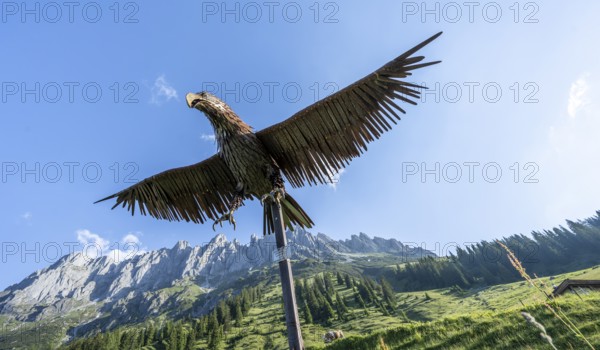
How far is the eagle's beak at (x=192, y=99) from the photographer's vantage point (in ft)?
13.3

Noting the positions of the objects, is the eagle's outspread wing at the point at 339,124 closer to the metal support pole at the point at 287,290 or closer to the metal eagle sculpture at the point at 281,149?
the metal eagle sculpture at the point at 281,149

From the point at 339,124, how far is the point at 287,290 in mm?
2260

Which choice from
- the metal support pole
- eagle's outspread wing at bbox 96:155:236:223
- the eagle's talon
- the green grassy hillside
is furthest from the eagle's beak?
the green grassy hillside

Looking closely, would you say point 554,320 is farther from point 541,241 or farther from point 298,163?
point 541,241

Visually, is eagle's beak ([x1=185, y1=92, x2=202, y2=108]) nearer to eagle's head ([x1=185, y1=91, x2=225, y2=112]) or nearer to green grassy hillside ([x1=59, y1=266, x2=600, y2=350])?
eagle's head ([x1=185, y1=91, x2=225, y2=112])

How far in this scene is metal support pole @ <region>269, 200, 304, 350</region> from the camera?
11.7ft

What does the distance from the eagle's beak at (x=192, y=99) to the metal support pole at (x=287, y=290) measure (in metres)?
1.73

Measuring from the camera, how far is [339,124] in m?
4.20

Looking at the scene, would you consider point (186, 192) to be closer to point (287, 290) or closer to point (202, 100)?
point (202, 100)

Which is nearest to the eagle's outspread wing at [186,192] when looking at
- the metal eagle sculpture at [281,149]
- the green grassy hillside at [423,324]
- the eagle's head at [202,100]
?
the metal eagle sculpture at [281,149]

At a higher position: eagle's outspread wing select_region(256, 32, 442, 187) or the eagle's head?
the eagle's head

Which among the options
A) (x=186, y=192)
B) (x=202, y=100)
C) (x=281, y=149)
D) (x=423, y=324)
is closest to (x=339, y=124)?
(x=281, y=149)

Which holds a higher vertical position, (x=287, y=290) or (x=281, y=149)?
(x=281, y=149)

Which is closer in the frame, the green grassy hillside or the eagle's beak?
the eagle's beak
